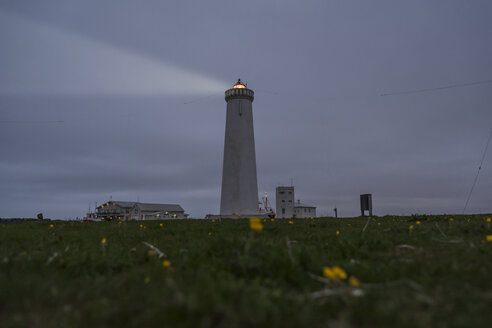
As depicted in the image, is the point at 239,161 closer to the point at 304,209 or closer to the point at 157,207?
the point at 157,207

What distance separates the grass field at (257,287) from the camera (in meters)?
2.63

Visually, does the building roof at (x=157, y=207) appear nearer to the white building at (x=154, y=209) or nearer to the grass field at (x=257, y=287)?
the white building at (x=154, y=209)

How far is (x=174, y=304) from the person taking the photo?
271cm

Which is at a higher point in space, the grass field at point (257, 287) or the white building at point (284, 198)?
the white building at point (284, 198)

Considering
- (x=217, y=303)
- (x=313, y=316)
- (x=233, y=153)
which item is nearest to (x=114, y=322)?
(x=217, y=303)

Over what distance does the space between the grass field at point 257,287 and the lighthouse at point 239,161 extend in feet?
69.7

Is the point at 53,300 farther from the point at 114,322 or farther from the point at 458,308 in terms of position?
the point at 458,308

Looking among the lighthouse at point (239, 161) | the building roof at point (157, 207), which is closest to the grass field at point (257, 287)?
the lighthouse at point (239, 161)

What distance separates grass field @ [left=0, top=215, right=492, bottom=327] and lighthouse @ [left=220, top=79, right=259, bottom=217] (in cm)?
2123

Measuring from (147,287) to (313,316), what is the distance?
2.10 metres

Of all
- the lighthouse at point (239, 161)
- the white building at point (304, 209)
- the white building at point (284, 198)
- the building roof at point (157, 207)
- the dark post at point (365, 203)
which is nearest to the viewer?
the dark post at point (365, 203)

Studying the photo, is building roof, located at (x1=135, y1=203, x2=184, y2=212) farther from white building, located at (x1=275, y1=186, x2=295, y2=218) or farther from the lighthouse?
the lighthouse

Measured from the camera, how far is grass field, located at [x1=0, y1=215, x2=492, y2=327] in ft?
8.63

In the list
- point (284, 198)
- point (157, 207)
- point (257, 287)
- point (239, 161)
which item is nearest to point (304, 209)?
point (284, 198)
